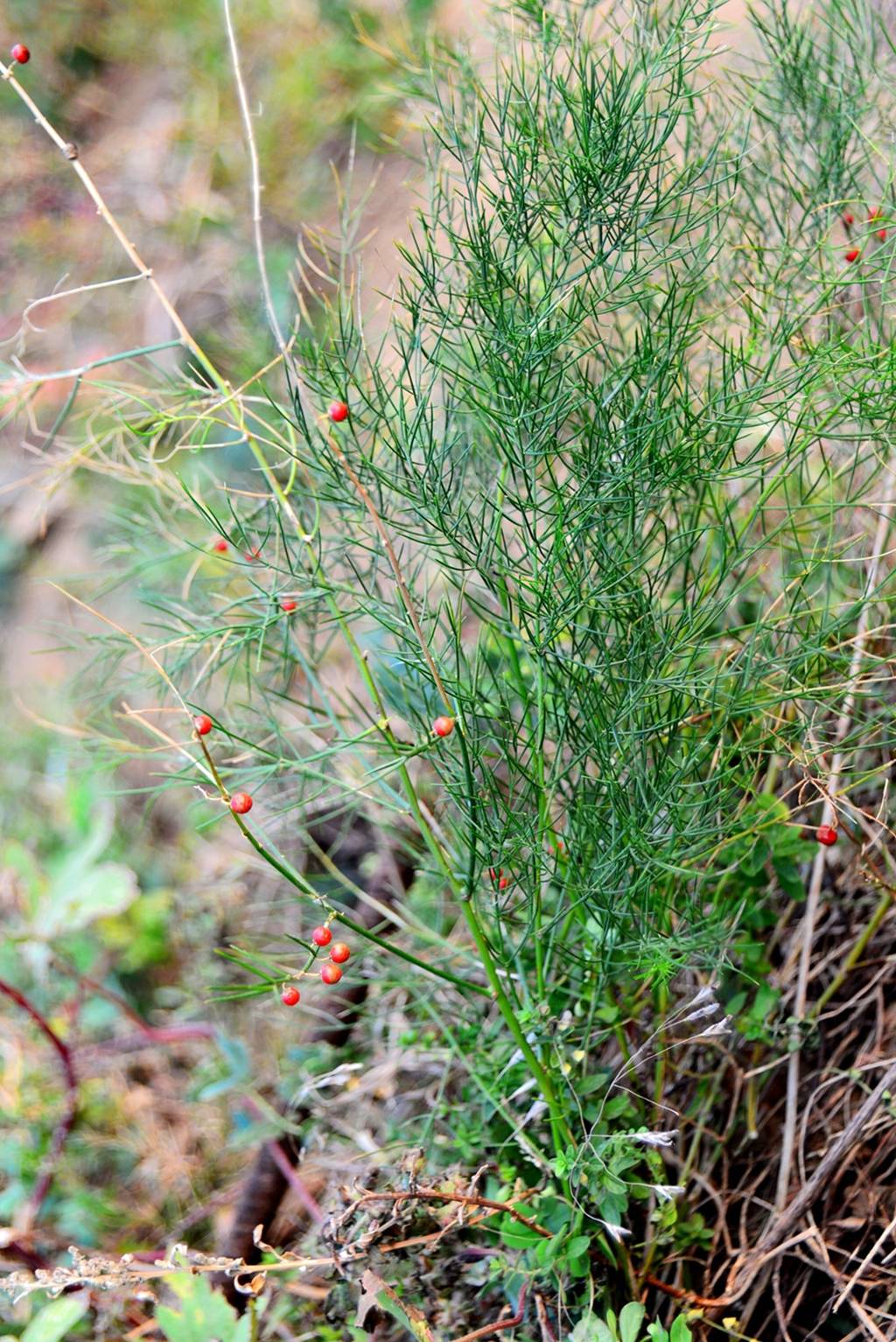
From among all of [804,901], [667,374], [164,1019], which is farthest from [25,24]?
[804,901]

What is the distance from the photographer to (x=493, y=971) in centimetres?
68

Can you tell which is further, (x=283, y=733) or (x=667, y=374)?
(x=283, y=733)

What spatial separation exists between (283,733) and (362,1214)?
32 cm

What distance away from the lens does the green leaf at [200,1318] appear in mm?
761

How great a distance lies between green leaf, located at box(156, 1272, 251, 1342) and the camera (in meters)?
0.76

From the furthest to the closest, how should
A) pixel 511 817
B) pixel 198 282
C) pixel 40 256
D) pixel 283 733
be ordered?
pixel 40 256 → pixel 198 282 → pixel 283 733 → pixel 511 817

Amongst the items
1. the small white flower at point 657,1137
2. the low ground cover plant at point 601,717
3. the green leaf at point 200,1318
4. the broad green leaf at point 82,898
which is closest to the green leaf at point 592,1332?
the low ground cover plant at point 601,717

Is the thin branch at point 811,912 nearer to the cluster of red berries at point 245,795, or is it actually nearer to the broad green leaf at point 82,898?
the cluster of red berries at point 245,795

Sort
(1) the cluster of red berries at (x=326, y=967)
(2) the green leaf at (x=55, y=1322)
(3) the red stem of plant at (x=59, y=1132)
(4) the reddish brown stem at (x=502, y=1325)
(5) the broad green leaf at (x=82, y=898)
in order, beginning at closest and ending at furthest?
(1) the cluster of red berries at (x=326, y=967), (4) the reddish brown stem at (x=502, y=1325), (2) the green leaf at (x=55, y=1322), (3) the red stem of plant at (x=59, y=1132), (5) the broad green leaf at (x=82, y=898)

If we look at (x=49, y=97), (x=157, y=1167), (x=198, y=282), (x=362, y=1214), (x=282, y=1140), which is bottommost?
(x=157, y=1167)

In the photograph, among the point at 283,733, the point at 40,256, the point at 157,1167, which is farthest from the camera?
the point at 40,256

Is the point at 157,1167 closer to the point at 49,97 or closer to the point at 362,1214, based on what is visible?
the point at 362,1214

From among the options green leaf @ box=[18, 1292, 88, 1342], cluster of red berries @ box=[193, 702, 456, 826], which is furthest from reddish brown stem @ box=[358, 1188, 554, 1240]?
green leaf @ box=[18, 1292, 88, 1342]

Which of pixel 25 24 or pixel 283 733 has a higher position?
pixel 25 24
